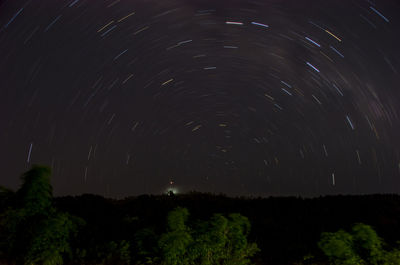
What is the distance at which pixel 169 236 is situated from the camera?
9852mm

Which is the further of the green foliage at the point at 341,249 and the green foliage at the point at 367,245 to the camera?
the green foliage at the point at 367,245

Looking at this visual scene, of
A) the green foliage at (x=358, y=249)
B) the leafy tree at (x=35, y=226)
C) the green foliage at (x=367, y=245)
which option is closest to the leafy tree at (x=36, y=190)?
the leafy tree at (x=35, y=226)

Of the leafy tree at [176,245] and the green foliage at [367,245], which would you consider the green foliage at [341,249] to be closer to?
the green foliage at [367,245]

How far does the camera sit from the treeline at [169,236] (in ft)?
32.2

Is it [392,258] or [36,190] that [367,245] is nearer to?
[392,258]

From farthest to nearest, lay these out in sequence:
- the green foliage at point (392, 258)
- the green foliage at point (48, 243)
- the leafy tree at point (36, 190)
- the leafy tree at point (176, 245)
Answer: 1. the leafy tree at point (36, 190)
2. the green foliage at point (392, 258)
3. the leafy tree at point (176, 245)
4. the green foliage at point (48, 243)

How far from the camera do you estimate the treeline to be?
32.2 ft

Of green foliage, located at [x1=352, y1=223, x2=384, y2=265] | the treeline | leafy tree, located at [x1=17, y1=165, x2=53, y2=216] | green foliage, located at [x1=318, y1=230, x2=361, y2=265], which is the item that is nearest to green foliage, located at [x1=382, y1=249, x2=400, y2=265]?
the treeline

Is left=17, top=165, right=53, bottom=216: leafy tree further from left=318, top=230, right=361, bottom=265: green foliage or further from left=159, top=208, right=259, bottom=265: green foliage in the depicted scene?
left=318, top=230, right=361, bottom=265: green foliage

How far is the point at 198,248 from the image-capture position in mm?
9914

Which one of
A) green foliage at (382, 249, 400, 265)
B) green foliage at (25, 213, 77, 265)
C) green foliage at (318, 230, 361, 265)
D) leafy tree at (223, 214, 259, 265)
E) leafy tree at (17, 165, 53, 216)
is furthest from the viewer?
leafy tree at (17, 165, 53, 216)

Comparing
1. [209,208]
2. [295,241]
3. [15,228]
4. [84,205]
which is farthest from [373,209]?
[15,228]

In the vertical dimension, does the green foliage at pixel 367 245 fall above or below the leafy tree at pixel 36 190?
below

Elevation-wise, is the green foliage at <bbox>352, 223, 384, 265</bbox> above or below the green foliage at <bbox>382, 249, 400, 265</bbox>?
above
